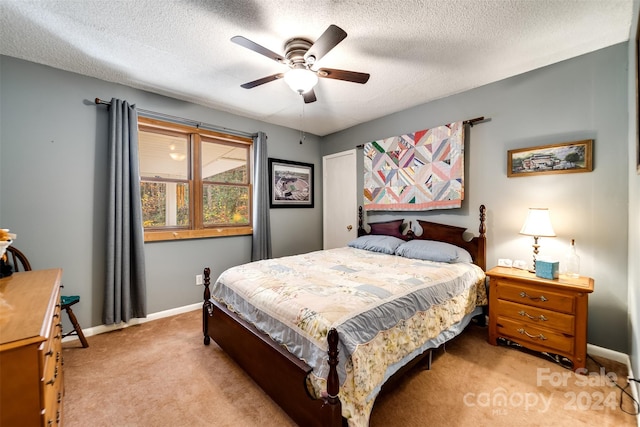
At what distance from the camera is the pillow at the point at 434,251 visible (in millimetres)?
2693

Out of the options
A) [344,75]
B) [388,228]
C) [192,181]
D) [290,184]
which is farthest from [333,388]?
[290,184]

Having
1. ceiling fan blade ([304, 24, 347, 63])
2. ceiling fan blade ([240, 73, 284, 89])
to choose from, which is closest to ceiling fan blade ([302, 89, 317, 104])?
Result: ceiling fan blade ([240, 73, 284, 89])

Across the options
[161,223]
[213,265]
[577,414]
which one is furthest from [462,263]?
[161,223]

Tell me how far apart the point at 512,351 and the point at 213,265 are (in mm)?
3373

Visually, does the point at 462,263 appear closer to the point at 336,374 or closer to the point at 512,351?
the point at 512,351

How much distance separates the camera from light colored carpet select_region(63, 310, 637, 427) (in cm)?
158

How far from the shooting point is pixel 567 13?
5.97ft

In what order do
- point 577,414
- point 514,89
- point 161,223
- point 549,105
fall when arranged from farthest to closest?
point 161,223
point 514,89
point 549,105
point 577,414

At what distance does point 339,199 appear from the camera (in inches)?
176

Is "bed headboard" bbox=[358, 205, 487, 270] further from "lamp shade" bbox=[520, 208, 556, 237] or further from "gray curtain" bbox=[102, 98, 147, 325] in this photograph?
"gray curtain" bbox=[102, 98, 147, 325]

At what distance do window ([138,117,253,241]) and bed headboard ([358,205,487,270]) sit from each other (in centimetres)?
200

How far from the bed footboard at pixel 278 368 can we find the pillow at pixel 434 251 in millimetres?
1859

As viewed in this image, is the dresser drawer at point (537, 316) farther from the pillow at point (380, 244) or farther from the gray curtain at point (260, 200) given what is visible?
the gray curtain at point (260, 200)

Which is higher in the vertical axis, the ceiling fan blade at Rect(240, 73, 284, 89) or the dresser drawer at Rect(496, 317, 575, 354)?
the ceiling fan blade at Rect(240, 73, 284, 89)
